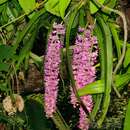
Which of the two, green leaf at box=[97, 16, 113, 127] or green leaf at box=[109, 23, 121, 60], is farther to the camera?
green leaf at box=[109, 23, 121, 60]

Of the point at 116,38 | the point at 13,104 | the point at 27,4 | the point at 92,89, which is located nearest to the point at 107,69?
the point at 92,89

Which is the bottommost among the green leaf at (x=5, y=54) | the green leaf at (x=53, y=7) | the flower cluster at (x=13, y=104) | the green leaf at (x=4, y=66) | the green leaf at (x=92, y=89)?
the green leaf at (x=92, y=89)

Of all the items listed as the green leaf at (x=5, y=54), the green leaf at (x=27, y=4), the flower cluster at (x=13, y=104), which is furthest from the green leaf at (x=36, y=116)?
the green leaf at (x=27, y=4)

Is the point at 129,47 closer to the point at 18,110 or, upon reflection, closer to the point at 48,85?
the point at 48,85

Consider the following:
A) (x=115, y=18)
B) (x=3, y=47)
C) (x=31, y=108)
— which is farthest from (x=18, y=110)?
(x=115, y=18)

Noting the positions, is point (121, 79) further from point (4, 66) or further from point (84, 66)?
point (4, 66)

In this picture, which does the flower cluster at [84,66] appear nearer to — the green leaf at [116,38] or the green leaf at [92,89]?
the green leaf at [92,89]

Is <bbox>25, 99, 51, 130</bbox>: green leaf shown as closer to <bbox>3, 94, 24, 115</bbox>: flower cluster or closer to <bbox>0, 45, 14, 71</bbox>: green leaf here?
<bbox>3, 94, 24, 115</bbox>: flower cluster

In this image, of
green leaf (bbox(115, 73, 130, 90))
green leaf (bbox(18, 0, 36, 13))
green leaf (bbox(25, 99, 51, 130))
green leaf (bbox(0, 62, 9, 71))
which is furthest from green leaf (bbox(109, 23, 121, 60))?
green leaf (bbox(25, 99, 51, 130))
